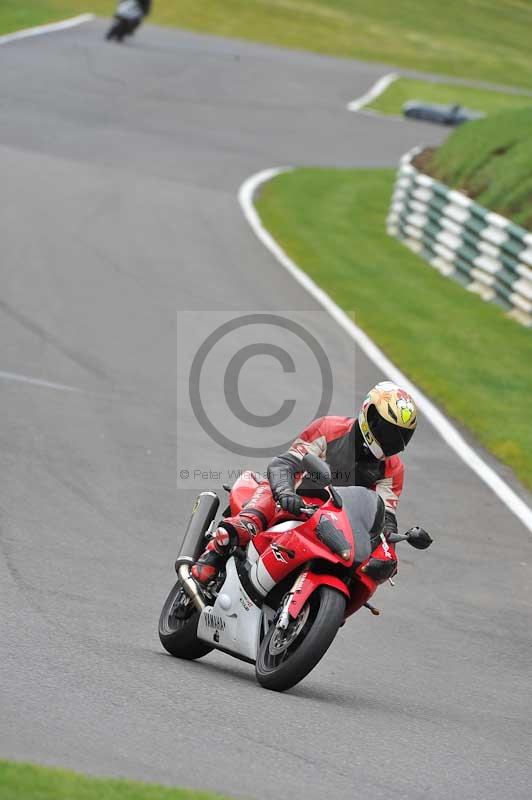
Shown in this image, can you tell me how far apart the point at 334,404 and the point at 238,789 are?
8.63 meters

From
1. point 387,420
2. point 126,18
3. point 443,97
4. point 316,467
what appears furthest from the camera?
point 443,97

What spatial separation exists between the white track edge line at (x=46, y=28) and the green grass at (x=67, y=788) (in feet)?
131

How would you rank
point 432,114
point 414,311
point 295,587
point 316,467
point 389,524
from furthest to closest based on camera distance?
point 432,114 < point 414,311 < point 389,524 < point 295,587 < point 316,467

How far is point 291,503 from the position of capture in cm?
682

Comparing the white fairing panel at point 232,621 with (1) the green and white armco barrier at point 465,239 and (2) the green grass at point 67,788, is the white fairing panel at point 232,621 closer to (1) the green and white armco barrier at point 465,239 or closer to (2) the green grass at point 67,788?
(2) the green grass at point 67,788

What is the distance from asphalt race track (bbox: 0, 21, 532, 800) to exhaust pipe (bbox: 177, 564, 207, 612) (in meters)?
0.32

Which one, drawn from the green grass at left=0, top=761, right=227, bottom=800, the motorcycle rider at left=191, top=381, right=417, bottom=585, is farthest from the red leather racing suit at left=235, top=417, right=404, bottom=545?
the green grass at left=0, top=761, right=227, bottom=800

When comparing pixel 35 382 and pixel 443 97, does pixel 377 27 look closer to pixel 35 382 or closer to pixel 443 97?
pixel 443 97

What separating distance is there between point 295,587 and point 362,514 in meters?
0.48

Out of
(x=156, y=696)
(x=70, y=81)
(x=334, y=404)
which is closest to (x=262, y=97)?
(x=70, y=81)

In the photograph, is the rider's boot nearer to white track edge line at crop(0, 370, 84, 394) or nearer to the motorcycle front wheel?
the motorcycle front wheel

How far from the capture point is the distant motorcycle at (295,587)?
21.5 feet

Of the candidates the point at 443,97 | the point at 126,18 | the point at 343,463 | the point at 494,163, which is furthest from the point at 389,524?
the point at 443,97

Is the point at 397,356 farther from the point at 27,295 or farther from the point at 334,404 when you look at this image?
the point at 27,295
